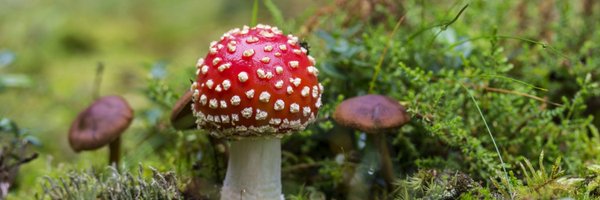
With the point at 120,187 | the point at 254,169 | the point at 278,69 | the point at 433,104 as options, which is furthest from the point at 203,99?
the point at 433,104

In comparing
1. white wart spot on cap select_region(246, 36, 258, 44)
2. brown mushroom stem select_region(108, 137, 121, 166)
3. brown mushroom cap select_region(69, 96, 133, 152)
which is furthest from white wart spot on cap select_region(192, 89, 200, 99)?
brown mushroom stem select_region(108, 137, 121, 166)

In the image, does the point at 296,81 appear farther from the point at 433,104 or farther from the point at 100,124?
the point at 100,124

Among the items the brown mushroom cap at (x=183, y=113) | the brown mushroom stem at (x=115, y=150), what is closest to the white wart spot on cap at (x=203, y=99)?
the brown mushroom cap at (x=183, y=113)

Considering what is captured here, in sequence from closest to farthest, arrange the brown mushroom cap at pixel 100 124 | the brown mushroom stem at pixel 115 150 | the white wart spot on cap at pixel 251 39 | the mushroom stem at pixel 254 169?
1. the white wart spot on cap at pixel 251 39
2. the mushroom stem at pixel 254 169
3. the brown mushroom cap at pixel 100 124
4. the brown mushroom stem at pixel 115 150

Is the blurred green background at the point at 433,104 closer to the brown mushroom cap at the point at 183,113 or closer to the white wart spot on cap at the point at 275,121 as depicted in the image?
the brown mushroom cap at the point at 183,113

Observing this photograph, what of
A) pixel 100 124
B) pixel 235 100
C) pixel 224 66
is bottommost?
pixel 100 124

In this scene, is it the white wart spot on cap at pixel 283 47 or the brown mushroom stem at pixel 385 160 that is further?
the brown mushroom stem at pixel 385 160

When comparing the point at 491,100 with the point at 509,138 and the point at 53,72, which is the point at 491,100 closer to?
the point at 509,138

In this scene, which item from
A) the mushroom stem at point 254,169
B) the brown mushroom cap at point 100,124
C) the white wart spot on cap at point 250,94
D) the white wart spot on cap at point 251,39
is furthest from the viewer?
the brown mushroom cap at point 100,124
